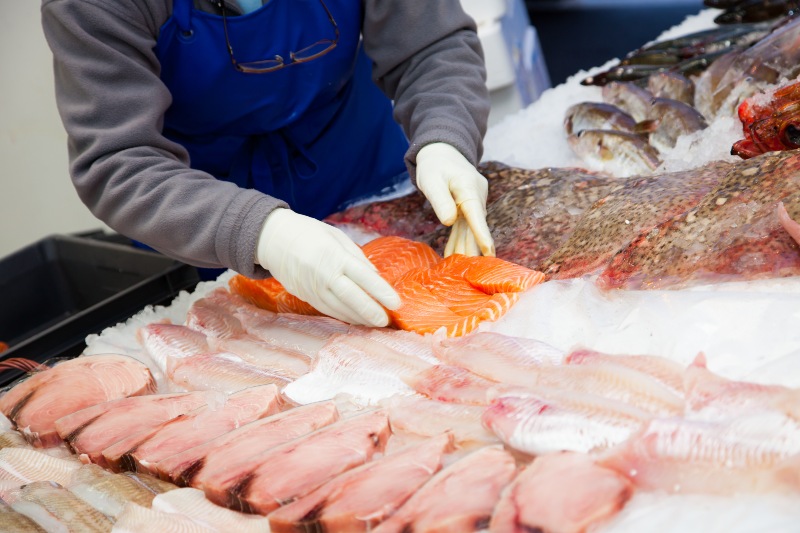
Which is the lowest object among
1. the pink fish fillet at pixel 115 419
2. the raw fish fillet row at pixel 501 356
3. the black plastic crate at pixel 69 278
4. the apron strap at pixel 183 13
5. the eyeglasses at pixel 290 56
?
the black plastic crate at pixel 69 278

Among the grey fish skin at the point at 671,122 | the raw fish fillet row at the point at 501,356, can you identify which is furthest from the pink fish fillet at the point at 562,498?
the grey fish skin at the point at 671,122

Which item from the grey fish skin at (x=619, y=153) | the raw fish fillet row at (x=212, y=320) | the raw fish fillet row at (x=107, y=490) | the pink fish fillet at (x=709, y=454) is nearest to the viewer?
the pink fish fillet at (x=709, y=454)

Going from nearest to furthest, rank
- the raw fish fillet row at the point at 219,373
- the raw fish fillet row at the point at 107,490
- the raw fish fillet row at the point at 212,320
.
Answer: the raw fish fillet row at the point at 107,490 → the raw fish fillet row at the point at 219,373 → the raw fish fillet row at the point at 212,320

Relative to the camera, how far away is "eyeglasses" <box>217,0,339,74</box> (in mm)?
2303

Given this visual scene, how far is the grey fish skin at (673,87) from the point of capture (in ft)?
9.65

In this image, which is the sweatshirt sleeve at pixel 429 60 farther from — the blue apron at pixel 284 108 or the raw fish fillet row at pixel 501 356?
the raw fish fillet row at pixel 501 356

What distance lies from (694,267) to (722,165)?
1.60 feet

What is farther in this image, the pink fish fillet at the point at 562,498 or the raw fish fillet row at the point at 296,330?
the raw fish fillet row at the point at 296,330

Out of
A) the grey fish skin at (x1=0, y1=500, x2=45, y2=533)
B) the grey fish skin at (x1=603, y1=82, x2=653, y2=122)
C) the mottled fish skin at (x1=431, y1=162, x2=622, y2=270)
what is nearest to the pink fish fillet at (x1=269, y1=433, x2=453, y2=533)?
the grey fish skin at (x1=0, y1=500, x2=45, y2=533)

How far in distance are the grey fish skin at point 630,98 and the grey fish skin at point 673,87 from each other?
51 mm

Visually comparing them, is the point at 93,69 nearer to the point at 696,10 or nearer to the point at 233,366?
the point at 233,366

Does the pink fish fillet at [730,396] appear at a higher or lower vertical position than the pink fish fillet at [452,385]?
higher

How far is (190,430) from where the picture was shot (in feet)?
5.32

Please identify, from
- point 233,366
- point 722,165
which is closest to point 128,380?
point 233,366
